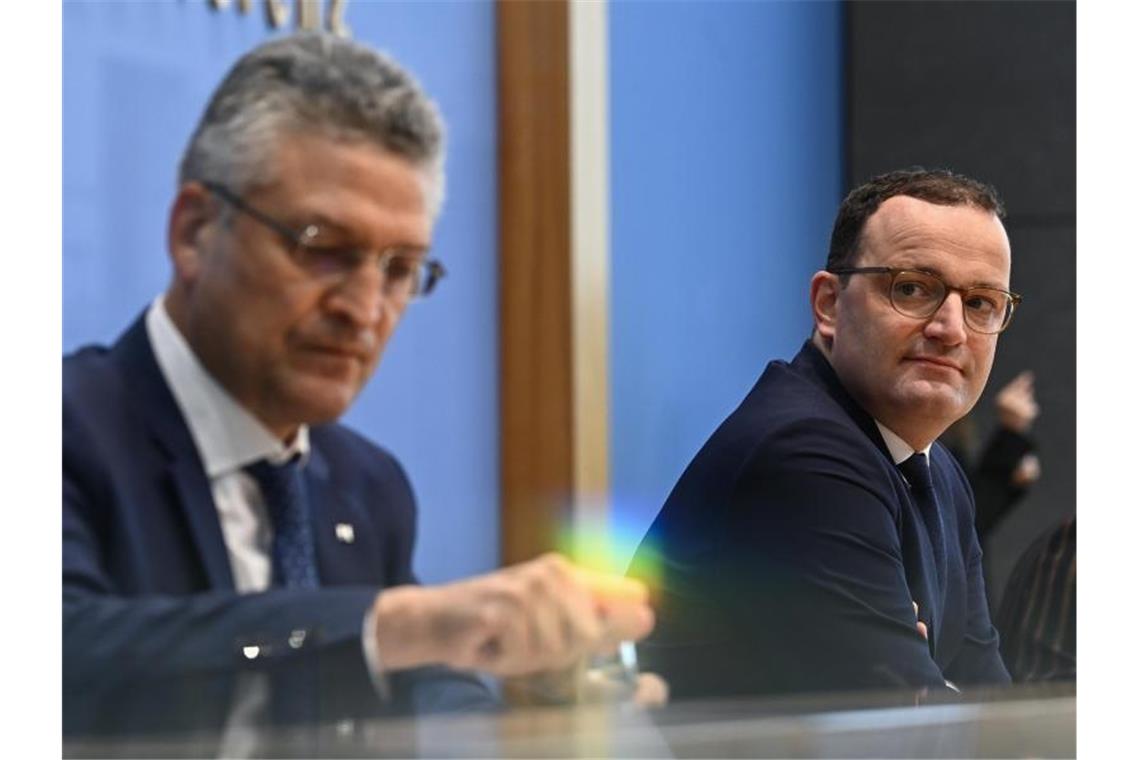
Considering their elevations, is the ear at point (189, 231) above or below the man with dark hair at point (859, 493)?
above

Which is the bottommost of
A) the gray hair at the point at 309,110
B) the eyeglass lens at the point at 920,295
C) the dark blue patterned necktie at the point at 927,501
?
the dark blue patterned necktie at the point at 927,501

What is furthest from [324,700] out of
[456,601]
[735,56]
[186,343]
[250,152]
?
[735,56]

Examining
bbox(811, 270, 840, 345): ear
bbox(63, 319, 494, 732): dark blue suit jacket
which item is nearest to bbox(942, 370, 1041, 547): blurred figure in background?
bbox(811, 270, 840, 345): ear

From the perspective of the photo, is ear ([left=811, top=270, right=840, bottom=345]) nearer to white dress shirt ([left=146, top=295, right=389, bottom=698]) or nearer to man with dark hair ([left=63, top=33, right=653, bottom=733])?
man with dark hair ([left=63, top=33, right=653, bottom=733])

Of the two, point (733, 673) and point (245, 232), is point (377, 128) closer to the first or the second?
point (245, 232)

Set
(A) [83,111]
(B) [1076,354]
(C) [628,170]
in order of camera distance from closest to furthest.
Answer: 1. (A) [83,111]
2. (C) [628,170]
3. (B) [1076,354]

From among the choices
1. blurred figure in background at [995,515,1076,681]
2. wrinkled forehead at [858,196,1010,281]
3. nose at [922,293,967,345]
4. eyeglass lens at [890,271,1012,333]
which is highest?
wrinkled forehead at [858,196,1010,281]

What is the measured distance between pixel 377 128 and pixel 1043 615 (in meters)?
0.60

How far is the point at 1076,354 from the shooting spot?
127cm

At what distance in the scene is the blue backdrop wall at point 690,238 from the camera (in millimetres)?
1163

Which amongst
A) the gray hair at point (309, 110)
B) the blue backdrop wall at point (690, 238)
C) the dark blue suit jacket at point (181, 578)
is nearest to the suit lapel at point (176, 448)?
the dark blue suit jacket at point (181, 578)

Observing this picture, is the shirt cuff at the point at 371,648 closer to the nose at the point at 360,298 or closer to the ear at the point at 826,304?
the nose at the point at 360,298

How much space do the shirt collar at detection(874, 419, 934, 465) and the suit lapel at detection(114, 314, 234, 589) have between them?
452 mm

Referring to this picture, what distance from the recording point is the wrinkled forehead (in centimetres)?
121
